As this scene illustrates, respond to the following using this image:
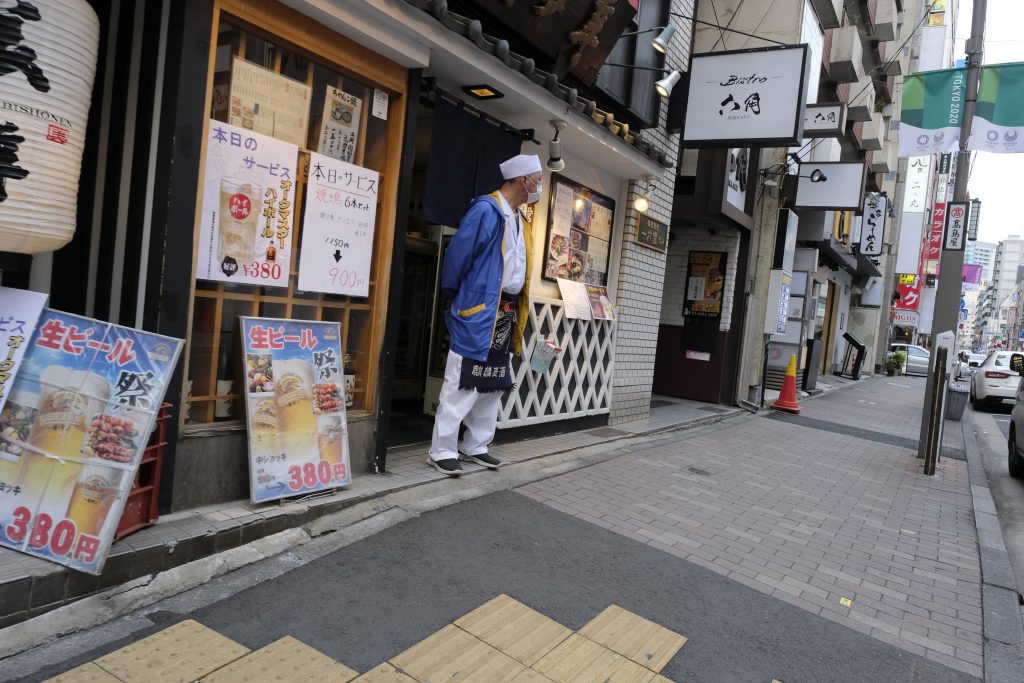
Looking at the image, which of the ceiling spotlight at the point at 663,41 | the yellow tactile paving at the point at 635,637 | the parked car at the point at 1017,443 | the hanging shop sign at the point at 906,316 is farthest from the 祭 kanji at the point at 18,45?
the hanging shop sign at the point at 906,316

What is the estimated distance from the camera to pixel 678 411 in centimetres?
1061

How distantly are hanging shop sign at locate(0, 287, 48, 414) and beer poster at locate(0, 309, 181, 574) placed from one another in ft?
0.10

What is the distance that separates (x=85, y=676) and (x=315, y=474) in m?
1.72

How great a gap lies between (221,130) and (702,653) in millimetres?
3715

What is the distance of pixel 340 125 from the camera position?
4.35 meters

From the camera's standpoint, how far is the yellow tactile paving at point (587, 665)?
281cm

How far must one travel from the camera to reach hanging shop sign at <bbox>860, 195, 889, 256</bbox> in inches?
837

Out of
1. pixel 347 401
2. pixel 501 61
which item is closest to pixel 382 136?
pixel 501 61

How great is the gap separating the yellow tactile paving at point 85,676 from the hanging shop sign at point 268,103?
277 cm

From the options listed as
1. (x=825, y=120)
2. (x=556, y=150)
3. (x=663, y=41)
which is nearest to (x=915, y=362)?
(x=825, y=120)

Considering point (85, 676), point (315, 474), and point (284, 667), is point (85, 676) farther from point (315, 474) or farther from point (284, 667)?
point (315, 474)

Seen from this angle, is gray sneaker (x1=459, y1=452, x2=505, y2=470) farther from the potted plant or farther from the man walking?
the potted plant

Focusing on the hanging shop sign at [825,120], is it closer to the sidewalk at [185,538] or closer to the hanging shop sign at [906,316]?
the sidewalk at [185,538]

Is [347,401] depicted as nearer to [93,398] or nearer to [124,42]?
[93,398]
